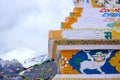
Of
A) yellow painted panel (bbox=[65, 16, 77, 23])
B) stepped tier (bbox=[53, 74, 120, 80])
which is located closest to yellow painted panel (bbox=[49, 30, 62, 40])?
yellow painted panel (bbox=[65, 16, 77, 23])

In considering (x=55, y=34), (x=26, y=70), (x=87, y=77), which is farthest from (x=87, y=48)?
(x=26, y=70)

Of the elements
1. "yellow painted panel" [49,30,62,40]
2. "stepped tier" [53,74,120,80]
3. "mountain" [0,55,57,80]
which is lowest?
"mountain" [0,55,57,80]

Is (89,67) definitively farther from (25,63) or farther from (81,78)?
(25,63)

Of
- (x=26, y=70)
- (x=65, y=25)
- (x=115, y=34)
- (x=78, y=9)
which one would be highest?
(x=78, y=9)

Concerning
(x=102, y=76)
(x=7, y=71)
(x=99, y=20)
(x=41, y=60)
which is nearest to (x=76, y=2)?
(x=99, y=20)

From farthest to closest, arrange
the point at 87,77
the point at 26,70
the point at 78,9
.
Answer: the point at 26,70
the point at 78,9
the point at 87,77

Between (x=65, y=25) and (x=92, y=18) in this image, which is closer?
(x=65, y=25)

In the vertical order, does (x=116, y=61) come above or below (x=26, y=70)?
above

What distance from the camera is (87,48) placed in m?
7.57

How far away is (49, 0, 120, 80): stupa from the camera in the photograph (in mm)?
7461

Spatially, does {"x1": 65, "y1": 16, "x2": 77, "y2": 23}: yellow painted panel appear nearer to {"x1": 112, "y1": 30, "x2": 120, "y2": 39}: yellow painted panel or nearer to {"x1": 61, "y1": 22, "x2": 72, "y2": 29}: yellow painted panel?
{"x1": 61, "y1": 22, "x2": 72, "y2": 29}: yellow painted panel

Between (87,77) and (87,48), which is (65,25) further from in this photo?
(87,77)

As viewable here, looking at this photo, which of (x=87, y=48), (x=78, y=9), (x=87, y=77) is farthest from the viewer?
(x=78, y=9)

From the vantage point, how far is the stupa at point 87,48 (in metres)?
7.46
